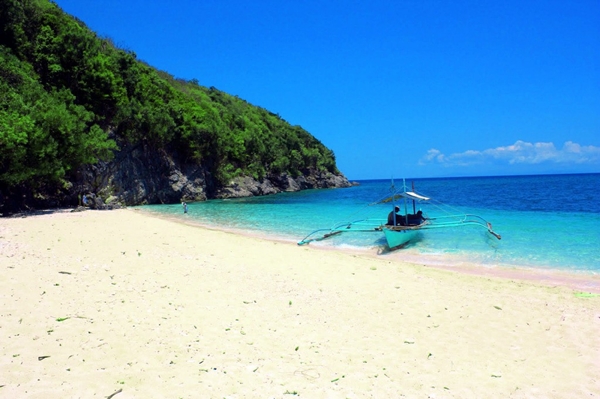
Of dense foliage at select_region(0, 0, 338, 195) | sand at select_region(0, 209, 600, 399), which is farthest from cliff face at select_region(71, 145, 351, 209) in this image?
sand at select_region(0, 209, 600, 399)

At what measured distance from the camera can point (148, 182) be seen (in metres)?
41.2

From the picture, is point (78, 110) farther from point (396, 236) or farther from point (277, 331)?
point (277, 331)

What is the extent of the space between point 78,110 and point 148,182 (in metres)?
14.6

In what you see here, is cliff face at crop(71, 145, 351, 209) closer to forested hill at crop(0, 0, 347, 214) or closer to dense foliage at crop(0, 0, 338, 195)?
forested hill at crop(0, 0, 347, 214)

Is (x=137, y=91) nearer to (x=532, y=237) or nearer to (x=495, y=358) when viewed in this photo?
(x=532, y=237)

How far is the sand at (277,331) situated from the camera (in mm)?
4484

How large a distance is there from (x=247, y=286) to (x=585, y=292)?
8398 mm

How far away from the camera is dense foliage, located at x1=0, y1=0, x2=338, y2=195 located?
21.8 metres

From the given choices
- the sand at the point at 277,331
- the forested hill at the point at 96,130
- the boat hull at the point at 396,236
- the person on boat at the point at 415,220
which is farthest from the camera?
the forested hill at the point at 96,130

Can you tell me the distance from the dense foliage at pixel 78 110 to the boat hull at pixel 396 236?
1954 centimetres

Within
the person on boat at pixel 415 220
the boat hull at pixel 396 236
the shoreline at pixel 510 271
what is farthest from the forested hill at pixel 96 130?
the person on boat at pixel 415 220

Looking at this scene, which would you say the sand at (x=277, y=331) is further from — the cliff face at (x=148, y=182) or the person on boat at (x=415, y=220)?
the cliff face at (x=148, y=182)

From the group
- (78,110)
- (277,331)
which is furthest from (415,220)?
(78,110)

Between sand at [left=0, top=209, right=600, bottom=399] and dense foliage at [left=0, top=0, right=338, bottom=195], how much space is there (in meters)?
14.6
